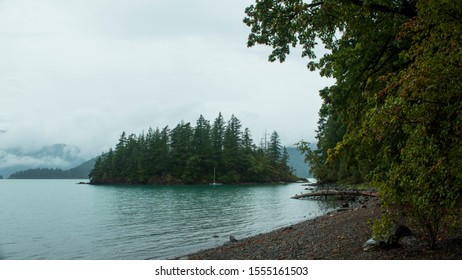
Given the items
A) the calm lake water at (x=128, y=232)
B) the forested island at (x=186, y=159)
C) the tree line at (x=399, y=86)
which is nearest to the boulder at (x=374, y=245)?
the tree line at (x=399, y=86)

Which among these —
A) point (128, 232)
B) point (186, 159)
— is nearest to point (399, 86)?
point (128, 232)

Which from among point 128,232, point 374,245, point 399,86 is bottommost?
point 128,232

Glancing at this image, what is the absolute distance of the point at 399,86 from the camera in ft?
21.7

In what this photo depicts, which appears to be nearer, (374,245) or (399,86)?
(399,86)

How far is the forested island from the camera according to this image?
10912 cm

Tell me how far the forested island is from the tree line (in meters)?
94.5

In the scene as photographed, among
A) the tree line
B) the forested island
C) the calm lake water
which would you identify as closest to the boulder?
the tree line

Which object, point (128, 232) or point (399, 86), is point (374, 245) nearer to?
point (399, 86)

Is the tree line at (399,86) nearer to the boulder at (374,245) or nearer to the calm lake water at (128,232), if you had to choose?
the boulder at (374,245)

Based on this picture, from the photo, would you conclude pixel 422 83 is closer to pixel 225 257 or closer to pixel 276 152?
pixel 225 257

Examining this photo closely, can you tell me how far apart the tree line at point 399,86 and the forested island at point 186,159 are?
94530 millimetres

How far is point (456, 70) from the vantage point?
540 cm

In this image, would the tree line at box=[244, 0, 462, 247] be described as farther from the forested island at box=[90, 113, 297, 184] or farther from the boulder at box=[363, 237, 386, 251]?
the forested island at box=[90, 113, 297, 184]

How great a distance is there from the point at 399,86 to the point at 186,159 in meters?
104
